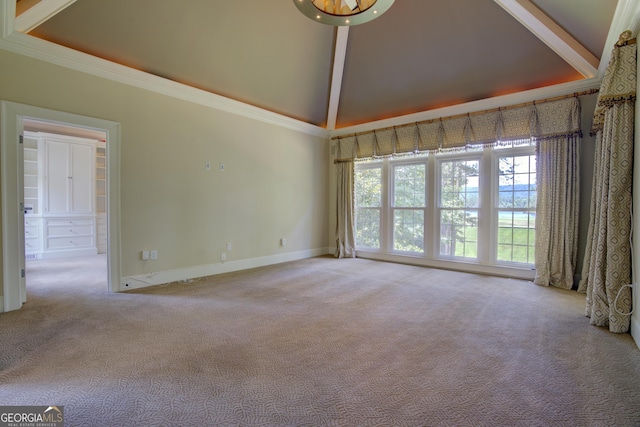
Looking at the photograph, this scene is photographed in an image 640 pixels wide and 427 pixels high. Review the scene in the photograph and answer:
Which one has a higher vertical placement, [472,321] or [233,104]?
[233,104]

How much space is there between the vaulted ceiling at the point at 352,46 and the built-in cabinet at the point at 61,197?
13.4ft

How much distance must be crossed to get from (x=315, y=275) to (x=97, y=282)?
3093 mm

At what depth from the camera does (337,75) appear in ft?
18.1

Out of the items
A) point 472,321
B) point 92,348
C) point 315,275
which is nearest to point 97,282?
point 92,348

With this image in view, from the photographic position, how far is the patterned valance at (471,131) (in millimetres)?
4043

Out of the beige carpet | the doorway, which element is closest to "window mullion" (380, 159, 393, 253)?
the beige carpet

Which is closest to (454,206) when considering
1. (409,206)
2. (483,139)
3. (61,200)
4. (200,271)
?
(409,206)

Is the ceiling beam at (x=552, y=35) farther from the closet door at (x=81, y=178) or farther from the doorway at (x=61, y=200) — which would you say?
the closet door at (x=81, y=178)

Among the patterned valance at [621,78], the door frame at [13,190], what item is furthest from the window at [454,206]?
the door frame at [13,190]

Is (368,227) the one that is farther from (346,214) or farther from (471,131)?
(471,131)

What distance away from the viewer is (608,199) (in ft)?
8.73

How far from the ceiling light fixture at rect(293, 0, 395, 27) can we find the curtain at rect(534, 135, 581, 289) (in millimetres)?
3125

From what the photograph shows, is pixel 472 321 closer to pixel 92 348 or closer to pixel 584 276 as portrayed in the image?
pixel 584 276

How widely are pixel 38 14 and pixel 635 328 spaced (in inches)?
241
